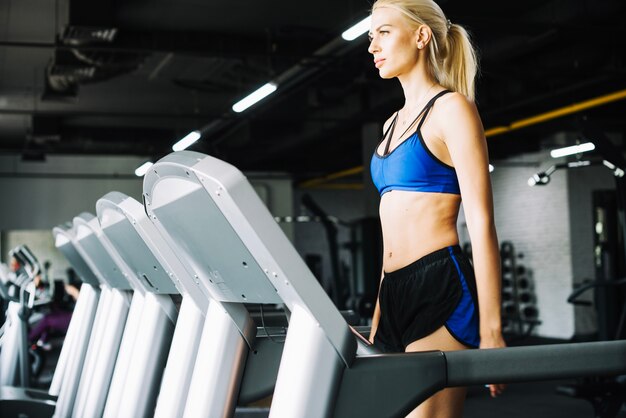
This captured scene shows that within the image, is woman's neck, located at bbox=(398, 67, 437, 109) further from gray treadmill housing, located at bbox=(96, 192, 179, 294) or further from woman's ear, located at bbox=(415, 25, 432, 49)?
gray treadmill housing, located at bbox=(96, 192, 179, 294)

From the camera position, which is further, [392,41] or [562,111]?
[562,111]

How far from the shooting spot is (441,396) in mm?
1531

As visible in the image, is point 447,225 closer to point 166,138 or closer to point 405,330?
point 405,330

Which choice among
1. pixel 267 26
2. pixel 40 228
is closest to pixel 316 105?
pixel 267 26

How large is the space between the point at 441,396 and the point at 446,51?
703 mm

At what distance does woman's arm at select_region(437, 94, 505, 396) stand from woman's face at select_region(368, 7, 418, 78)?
15cm

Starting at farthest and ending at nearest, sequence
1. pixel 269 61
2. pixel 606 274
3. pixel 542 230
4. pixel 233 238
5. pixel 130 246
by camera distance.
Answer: pixel 542 230, pixel 269 61, pixel 606 274, pixel 130 246, pixel 233 238

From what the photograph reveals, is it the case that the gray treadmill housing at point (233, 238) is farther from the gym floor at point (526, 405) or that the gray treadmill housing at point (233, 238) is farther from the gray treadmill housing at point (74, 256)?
the gym floor at point (526, 405)

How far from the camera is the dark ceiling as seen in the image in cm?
816

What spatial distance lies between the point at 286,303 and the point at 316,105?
10.8 meters

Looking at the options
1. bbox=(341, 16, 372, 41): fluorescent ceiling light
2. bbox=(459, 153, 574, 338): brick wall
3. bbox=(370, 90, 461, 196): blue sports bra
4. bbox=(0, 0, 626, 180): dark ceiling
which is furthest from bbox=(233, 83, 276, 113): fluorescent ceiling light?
bbox=(370, 90, 461, 196): blue sports bra

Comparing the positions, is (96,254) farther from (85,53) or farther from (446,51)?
(85,53)

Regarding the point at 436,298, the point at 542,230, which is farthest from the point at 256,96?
the point at 436,298

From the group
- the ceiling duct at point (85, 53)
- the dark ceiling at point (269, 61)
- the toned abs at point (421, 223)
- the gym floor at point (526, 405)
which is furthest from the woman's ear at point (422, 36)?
the ceiling duct at point (85, 53)
